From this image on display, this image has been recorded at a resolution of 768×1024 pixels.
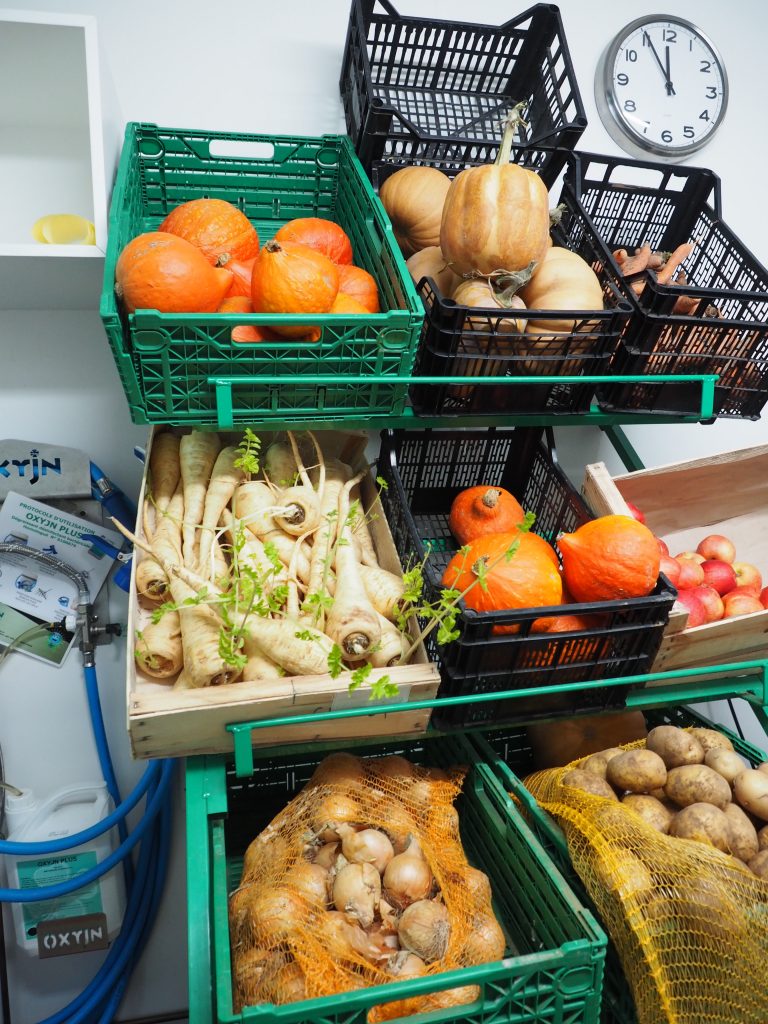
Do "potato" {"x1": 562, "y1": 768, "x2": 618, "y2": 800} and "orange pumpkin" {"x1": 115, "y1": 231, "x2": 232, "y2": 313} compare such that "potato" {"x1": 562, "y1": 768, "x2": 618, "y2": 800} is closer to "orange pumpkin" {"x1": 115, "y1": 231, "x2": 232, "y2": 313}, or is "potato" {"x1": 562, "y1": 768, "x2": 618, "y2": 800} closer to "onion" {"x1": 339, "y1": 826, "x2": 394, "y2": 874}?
"onion" {"x1": 339, "y1": 826, "x2": 394, "y2": 874}

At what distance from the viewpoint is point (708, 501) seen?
5.65 feet

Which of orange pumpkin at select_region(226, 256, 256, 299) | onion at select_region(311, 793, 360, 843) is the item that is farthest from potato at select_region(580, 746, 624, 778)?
orange pumpkin at select_region(226, 256, 256, 299)

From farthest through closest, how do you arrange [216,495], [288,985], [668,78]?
[668,78]
[216,495]
[288,985]

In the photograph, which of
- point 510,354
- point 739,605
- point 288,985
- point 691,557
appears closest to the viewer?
point 288,985

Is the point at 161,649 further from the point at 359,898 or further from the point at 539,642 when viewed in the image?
the point at 539,642

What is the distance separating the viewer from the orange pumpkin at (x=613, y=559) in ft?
3.82

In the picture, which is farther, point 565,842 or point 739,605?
point 739,605

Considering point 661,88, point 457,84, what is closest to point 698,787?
point 457,84

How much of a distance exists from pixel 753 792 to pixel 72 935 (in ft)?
4.84

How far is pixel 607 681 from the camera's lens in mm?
1200

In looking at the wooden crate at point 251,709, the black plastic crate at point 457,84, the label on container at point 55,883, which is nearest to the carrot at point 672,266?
the black plastic crate at point 457,84

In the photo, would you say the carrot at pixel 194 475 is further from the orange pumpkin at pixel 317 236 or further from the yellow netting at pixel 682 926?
the yellow netting at pixel 682 926

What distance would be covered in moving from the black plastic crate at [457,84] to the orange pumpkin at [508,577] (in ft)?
2.58

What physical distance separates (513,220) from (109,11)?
0.96 meters
